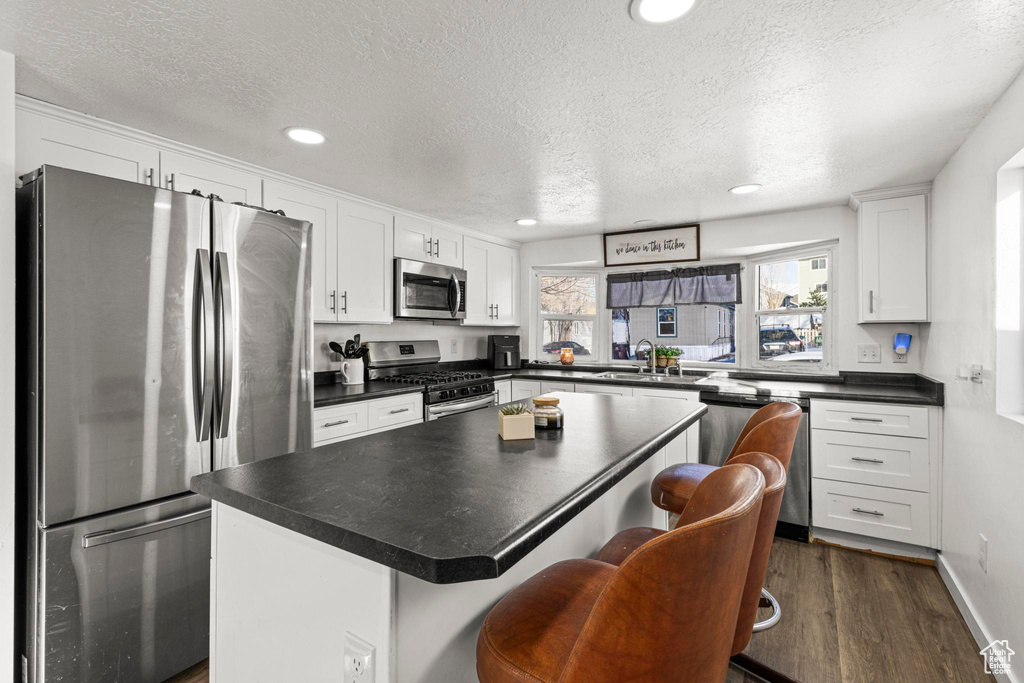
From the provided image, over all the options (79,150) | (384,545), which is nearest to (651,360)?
(384,545)

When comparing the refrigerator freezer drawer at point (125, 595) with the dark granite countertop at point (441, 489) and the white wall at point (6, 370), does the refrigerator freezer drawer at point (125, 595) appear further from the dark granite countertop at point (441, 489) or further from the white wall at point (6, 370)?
the dark granite countertop at point (441, 489)

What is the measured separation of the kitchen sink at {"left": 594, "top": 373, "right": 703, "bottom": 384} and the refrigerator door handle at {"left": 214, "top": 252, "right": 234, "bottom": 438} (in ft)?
9.01

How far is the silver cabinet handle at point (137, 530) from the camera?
5.37 feet

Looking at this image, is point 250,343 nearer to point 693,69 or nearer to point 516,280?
point 693,69

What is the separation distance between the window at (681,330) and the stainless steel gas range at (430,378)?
5.07 ft

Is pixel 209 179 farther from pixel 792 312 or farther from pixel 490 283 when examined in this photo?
pixel 792 312

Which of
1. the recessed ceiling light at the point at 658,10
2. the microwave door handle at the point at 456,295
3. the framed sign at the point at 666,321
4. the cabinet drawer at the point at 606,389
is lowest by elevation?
the cabinet drawer at the point at 606,389

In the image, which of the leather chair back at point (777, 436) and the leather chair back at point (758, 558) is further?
the leather chair back at point (777, 436)

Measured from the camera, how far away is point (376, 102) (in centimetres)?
193

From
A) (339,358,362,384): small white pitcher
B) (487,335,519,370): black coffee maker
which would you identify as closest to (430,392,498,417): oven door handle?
(339,358,362,384): small white pitcher

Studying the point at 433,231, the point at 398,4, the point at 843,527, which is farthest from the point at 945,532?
the point at 433,231

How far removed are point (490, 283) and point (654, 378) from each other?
177 centimetres

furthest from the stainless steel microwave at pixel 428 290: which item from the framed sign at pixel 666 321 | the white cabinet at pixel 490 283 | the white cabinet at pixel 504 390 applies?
the framed sign at pixel 666 321

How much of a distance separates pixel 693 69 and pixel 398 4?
104 centimetres
